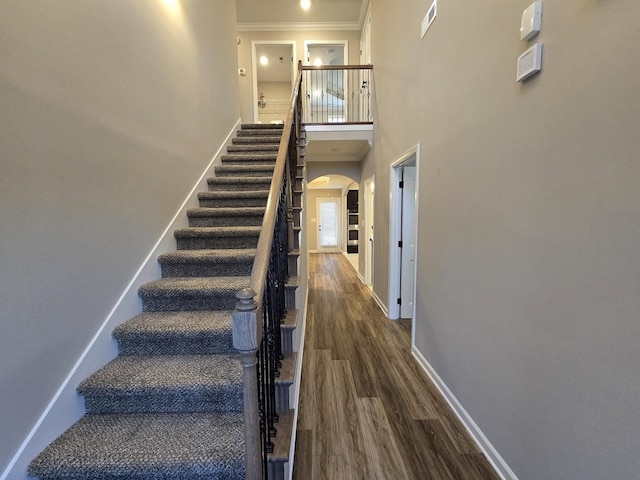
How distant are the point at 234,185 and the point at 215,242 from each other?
3.07 ft

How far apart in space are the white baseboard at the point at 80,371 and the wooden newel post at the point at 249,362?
3.43ft

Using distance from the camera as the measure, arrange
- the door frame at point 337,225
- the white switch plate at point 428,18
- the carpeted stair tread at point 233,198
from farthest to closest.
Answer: the door frame at point 337,225, the carpeted stair tread at point 233,198, the white switch plate at point 428,18

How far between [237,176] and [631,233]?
3313 mm

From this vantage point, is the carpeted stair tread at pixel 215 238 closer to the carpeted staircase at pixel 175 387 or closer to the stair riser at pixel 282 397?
the carpeted staircase at pixel 175 387

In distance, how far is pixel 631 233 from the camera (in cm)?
89

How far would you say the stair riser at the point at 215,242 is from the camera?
8.23ft

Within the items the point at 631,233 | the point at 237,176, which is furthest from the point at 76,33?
the point at 631,233

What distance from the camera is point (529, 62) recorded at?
125cm

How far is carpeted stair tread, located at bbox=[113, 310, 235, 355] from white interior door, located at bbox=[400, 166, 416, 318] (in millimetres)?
2459

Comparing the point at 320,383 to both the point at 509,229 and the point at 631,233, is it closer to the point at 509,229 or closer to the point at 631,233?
the point at 509,229

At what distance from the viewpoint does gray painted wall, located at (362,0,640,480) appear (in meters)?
0.92

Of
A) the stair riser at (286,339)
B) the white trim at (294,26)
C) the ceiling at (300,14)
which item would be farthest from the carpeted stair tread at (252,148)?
the white trim at (294,26)

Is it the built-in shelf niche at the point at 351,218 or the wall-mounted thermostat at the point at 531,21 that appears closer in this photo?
the wall-mounted thermostat at the point at 531,21

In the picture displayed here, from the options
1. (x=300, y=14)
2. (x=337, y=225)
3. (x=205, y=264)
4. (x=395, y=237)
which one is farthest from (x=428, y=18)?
(x=337, y=225)
